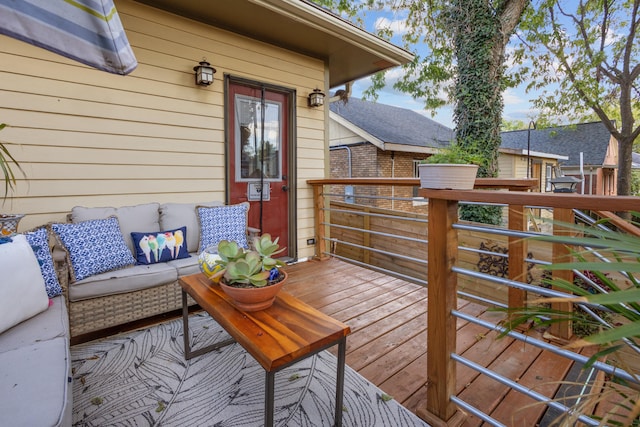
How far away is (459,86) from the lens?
6004 millimetres

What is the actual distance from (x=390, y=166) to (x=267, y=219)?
20.6 feet

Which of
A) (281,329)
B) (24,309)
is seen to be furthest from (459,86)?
(24,309)

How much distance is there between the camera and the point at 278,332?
137cm

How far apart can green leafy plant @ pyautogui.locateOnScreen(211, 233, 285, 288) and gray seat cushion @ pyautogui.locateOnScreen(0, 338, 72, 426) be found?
69 cm

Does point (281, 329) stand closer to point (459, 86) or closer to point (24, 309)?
point (24, 309)

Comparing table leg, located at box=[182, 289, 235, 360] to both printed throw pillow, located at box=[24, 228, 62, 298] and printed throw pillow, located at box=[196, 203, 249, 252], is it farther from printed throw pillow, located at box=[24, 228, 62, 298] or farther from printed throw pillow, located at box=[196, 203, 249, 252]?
printed throw pillow, located at box=[196, 203, 249, 252]

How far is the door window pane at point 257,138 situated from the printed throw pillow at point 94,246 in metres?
1.47

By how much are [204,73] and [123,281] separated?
2.09 meters

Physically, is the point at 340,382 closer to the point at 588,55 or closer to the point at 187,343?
the point at 187,343

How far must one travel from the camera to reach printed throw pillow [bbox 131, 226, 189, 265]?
2670 mm

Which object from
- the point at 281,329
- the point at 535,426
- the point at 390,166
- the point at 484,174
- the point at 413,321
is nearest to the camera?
the point at 281,329

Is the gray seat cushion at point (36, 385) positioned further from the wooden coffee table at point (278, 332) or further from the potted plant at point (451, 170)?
the potted plant at point (451, 170)

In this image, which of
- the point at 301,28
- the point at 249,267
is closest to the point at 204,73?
the point at 301,28

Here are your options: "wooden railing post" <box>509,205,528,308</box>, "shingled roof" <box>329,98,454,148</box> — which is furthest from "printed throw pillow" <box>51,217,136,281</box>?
"shingled roof" <box>329,98,454,148</box>
